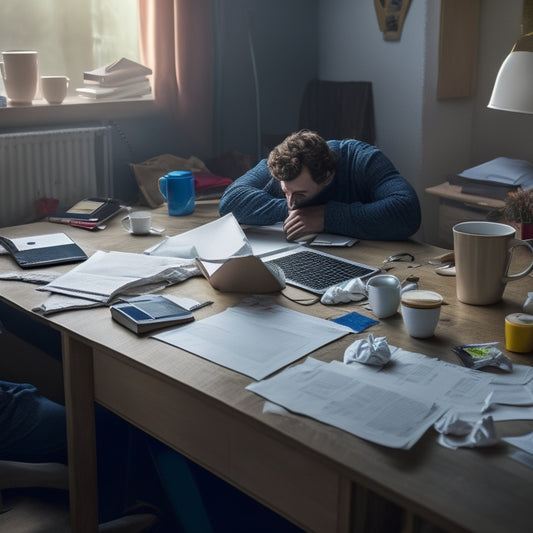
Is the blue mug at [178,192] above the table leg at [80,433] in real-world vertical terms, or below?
above

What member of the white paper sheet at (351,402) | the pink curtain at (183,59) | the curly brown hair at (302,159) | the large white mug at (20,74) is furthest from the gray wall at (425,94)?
the white paper sheet at (351,402)

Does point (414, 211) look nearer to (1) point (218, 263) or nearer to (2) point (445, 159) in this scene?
(1) point (218, 263)

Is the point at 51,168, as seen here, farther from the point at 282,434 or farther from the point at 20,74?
the point at 282,434

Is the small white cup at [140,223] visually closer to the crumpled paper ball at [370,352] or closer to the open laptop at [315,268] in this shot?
the open laptop at [315,268]

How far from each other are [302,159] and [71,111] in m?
1.09

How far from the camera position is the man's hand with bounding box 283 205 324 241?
84.7 inches

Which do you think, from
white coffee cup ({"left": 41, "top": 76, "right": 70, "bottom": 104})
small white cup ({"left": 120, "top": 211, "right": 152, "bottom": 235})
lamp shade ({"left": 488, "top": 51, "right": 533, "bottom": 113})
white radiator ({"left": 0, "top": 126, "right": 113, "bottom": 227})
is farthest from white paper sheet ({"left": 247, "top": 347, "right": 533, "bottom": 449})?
white coffee cup ({"left": 41, "top": 76, "right": 70, "bottom": 104})

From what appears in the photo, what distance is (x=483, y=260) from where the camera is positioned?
1572 mm

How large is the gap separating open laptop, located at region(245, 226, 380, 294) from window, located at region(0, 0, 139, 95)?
4.33 ft

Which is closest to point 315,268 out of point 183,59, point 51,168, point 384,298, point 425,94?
point 384,298

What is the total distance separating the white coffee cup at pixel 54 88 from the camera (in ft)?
9.19

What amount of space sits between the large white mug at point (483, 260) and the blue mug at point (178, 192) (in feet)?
3.65

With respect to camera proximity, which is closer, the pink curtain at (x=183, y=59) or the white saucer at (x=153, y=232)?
the white saucer at (x=153, y=232)

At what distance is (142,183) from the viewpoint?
→ 279 cm
